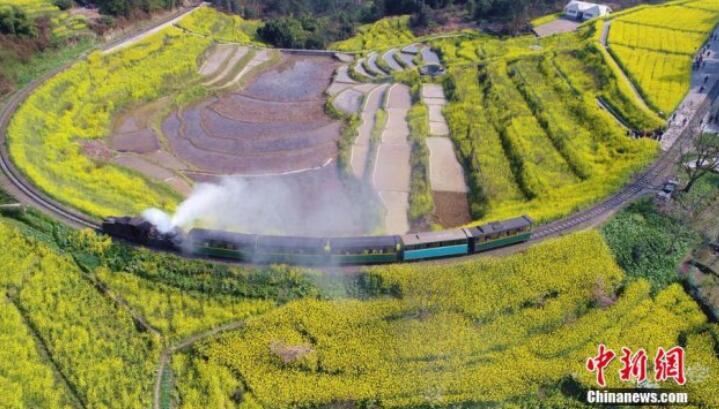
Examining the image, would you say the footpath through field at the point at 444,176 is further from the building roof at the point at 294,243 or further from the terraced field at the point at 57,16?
Answer: the terraced field at the point at 57,16

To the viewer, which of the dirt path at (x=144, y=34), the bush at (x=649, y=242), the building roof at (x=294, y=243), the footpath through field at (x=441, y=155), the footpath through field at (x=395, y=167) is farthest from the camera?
the dirt path at (x=144, y=34)

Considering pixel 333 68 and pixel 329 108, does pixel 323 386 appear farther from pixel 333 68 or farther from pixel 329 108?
pixel 333 68

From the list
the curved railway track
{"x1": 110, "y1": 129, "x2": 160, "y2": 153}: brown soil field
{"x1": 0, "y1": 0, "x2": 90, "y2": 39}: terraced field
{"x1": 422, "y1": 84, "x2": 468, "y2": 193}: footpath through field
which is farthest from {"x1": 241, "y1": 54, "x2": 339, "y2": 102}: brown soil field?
the curved railway track

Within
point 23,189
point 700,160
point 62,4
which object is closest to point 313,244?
point 23,189

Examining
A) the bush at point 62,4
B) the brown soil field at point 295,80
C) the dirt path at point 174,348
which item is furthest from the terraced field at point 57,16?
the dirt path at point 174,348

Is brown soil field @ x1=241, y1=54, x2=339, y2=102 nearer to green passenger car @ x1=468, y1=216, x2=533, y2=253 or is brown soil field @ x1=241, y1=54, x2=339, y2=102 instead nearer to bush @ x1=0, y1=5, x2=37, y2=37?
bush @ x1=0, y1=5, x2=37, y2=37

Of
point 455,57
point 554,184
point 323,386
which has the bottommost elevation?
point 323,386

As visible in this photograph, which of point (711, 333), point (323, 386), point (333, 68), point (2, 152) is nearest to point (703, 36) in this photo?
point (333, 68)
